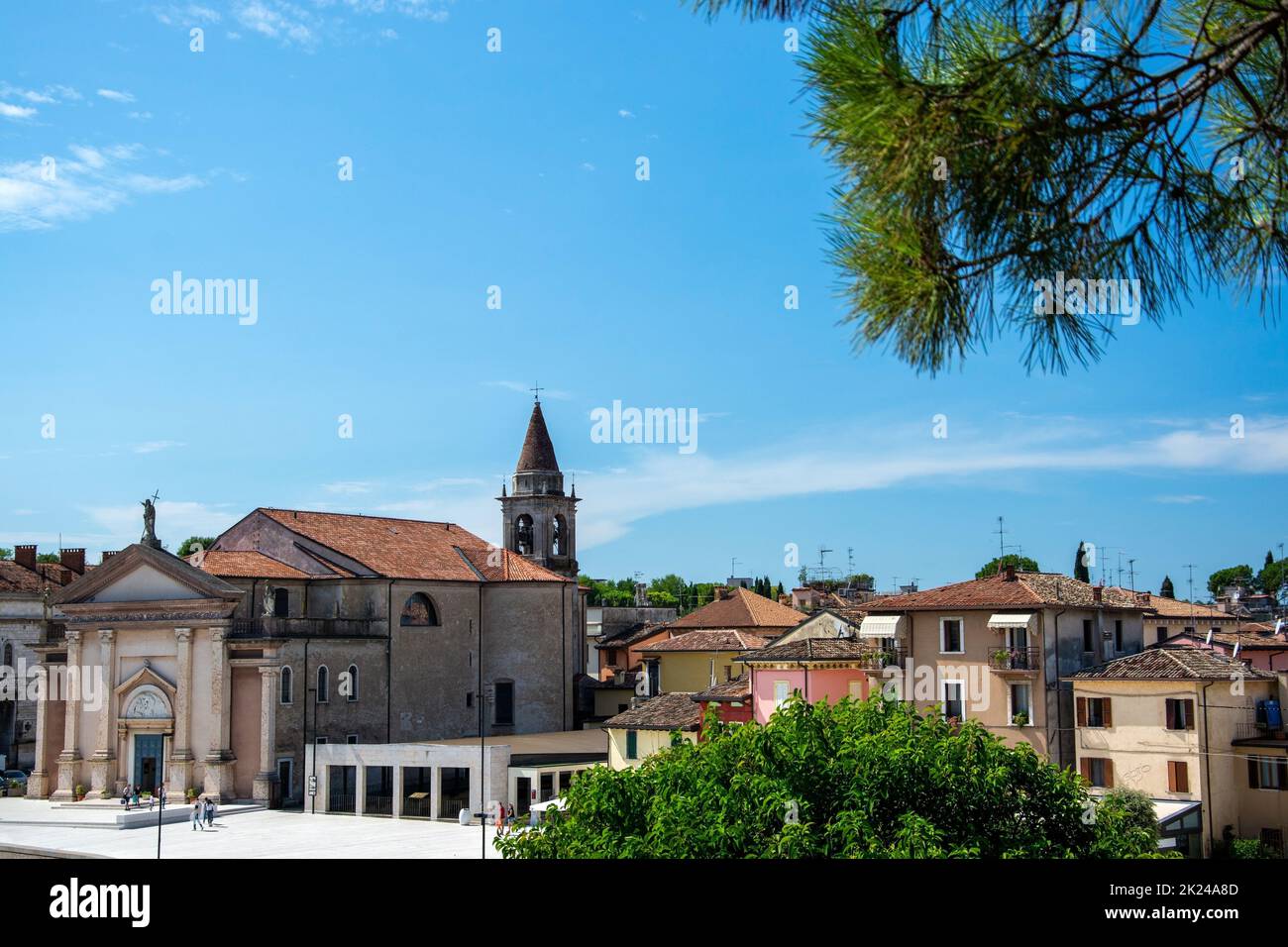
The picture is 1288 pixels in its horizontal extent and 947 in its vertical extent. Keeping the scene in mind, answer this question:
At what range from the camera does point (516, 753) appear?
45438 millimetres

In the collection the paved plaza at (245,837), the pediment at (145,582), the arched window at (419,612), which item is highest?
the pediment at (145,582)

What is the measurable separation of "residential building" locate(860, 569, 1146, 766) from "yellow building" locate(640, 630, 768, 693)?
39.5ft

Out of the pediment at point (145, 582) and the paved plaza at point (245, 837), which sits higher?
the pediment at point (145, 582)

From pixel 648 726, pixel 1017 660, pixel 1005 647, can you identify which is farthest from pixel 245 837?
pixel 1017 660

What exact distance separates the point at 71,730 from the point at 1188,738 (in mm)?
40530

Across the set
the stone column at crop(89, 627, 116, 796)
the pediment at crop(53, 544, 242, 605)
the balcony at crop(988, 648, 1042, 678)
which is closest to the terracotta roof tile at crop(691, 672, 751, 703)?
the balcony at crop(988, 648, 1042, 678)

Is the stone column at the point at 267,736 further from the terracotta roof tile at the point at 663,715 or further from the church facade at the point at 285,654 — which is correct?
the terracotta roof tile at the point at 663,715

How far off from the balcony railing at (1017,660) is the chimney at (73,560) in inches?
2030

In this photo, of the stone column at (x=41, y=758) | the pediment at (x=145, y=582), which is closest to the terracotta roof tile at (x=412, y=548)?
the pediment at (x=145, y=582)

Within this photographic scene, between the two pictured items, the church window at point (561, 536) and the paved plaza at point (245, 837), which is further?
the church window at point (561, 536)

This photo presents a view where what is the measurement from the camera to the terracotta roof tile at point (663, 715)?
41219 mm

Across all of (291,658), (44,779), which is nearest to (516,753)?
(291,658)
